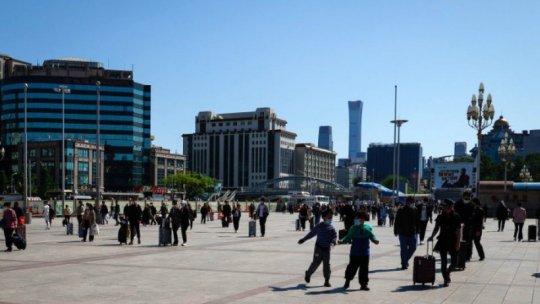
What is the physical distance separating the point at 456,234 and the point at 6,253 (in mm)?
13775

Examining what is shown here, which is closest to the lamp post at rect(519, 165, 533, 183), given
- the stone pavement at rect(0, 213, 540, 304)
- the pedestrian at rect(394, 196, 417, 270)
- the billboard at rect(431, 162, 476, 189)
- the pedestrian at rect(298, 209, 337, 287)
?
the billboard at rect(431, 162, 476, 189)

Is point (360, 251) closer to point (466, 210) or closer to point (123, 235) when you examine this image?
point (466, 210)

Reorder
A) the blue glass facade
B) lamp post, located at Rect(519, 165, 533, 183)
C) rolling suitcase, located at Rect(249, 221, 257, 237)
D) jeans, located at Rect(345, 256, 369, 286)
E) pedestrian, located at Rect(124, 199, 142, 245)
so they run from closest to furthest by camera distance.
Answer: jeans, located at Rect(345, 256, 369, 286), pedestrian, located at Rect(124, 199, 142, 245), rolling suitcase, located at Rect(249, 221, 257, 237), lamp post, located at Rect(519, 165, 533, 183), the blue glass facade

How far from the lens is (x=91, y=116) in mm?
131125

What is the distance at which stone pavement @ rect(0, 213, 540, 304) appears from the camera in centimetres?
1126

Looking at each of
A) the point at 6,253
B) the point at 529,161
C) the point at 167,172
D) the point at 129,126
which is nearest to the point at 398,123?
the point at 6,253

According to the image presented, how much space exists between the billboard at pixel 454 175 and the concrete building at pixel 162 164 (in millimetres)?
88124

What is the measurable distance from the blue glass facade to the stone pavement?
11280 cm

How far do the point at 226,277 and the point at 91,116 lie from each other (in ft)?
404

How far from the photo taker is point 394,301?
10992mm

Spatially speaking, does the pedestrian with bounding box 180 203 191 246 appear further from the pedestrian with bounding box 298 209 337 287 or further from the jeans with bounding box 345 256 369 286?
the jeans with bounding box 345 256 369 286

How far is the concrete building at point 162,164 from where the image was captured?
159m

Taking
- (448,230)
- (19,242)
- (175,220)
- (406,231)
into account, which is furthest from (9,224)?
(448,230)

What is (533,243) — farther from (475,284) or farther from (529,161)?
(529,161)
